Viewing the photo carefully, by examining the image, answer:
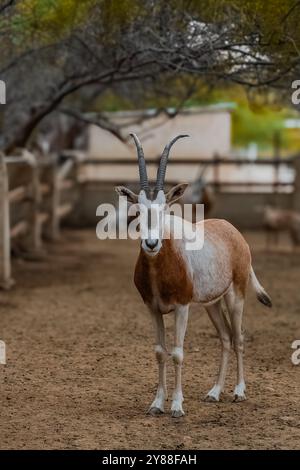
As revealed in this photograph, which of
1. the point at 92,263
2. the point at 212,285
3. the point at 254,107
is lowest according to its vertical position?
the point at 92,263

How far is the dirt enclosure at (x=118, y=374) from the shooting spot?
5469 mm

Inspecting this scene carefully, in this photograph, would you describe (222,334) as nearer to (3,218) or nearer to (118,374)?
(118,374)

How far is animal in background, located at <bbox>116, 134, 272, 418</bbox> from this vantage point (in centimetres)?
562

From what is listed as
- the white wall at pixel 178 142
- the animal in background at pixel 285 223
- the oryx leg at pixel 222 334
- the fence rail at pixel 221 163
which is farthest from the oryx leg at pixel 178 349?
the fence rail at pixel 221 163

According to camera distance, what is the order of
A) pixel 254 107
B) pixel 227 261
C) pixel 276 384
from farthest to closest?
pixel 254 107
pixel 276 384
pixel 227 261

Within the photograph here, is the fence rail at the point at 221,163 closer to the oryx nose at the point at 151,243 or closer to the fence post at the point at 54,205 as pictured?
the fence post at the point at 54,205

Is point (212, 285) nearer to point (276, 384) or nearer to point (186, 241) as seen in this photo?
point (186, 241)

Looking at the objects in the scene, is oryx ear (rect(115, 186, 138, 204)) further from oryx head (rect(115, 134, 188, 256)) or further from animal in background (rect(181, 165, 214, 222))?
animal in background (rect(181, 165, 214, 222))

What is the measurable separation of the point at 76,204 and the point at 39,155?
390 cm

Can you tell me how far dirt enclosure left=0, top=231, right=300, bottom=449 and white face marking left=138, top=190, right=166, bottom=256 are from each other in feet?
3.90

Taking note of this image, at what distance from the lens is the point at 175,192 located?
5.81 meters

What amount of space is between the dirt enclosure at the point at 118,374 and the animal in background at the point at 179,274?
1.05 feet

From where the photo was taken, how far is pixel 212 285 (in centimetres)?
611
